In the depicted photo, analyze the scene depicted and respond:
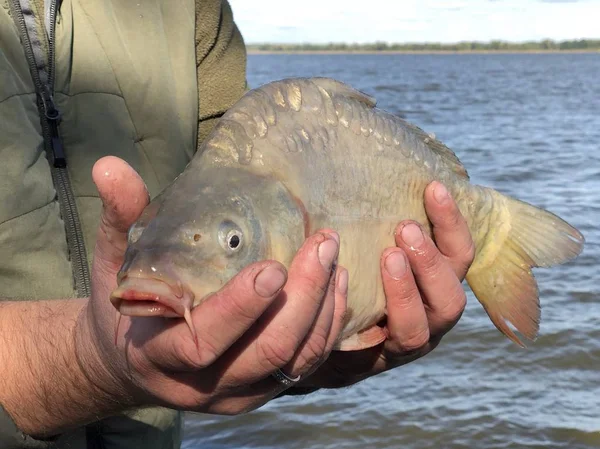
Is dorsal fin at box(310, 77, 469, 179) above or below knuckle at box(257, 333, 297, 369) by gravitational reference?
above

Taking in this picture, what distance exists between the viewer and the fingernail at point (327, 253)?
152 cm

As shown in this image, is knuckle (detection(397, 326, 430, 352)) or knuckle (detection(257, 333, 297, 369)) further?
knuckle (detection(397, 326, 430, 352))

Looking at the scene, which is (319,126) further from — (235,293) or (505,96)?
(505,96)

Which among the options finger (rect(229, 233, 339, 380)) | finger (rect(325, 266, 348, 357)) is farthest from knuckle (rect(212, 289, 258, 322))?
finger (rect(325, 266, 348, 357))

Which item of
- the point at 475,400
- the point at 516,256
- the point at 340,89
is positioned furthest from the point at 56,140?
the point at 475,400

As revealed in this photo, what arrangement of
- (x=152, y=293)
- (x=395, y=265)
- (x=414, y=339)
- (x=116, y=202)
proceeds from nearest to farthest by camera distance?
(x=152, y=293), (x=116, y=202), (x=395, y=265), (x=414, y=339)

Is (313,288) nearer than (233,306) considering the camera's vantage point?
No

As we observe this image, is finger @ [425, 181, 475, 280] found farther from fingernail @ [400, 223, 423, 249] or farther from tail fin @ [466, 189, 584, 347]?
tail fin @ [466, 189, 584, 347]

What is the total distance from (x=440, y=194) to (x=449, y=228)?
10cm

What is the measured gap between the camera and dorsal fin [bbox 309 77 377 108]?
6.26 feet

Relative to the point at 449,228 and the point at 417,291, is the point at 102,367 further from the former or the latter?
the point at 449,228

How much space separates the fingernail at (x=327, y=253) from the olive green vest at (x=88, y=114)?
832mm

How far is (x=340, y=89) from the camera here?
1.94 metres

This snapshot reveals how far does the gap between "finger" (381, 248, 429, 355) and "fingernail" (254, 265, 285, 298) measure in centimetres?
64
